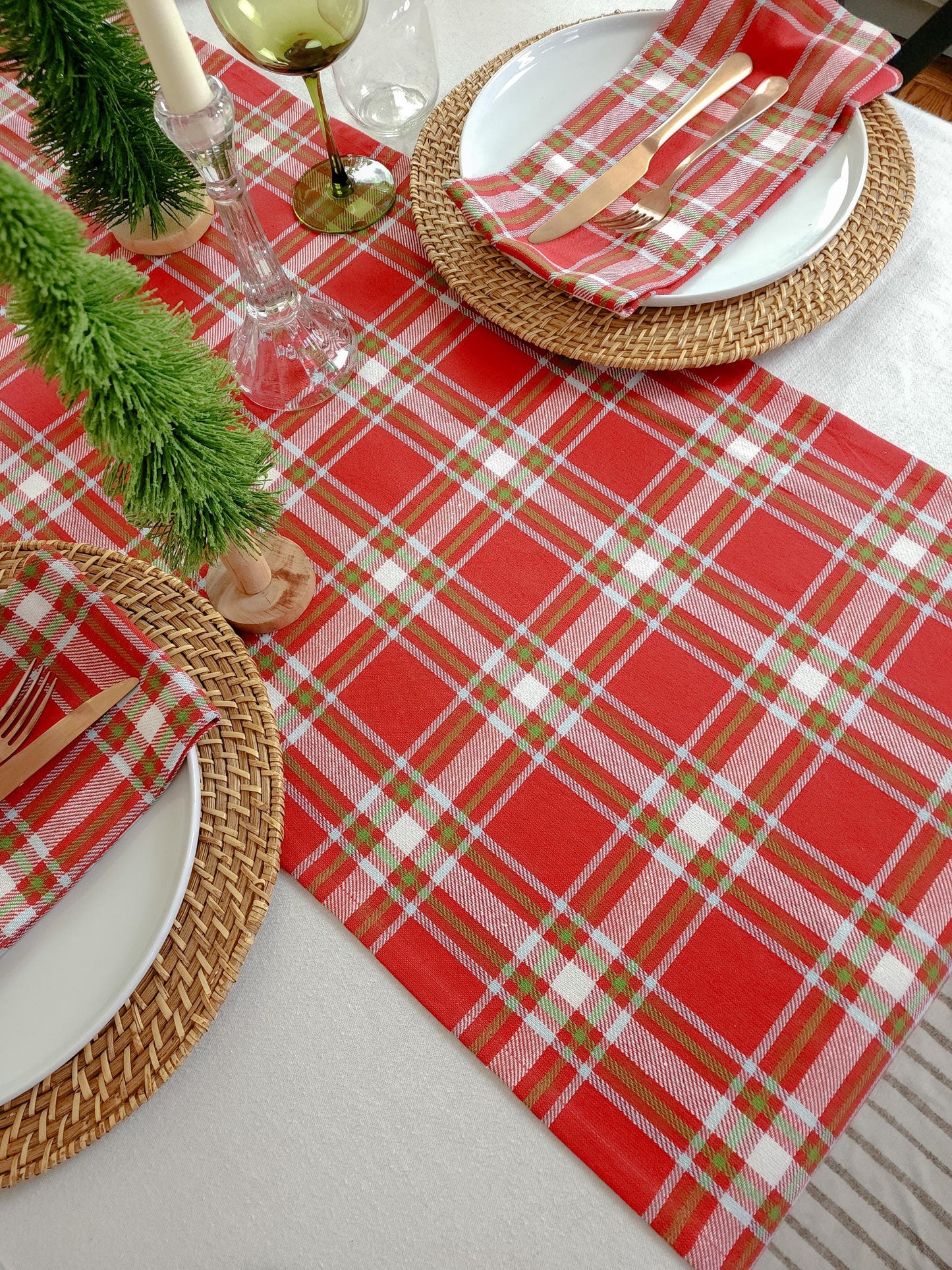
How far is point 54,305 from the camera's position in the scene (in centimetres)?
40

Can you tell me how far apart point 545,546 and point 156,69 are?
35 centimetres

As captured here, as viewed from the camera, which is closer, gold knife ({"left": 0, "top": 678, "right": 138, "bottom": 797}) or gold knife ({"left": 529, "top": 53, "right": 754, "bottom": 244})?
gold knife ({"left": 0, "top": 678, "right": 138, "bottom": 797})

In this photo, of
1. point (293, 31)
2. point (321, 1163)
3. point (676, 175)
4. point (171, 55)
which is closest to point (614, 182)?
point (676, 175)

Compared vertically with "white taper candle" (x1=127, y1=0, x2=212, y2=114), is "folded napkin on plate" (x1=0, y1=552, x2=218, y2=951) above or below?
below

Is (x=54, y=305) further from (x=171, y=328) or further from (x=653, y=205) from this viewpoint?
(x=653, y=205)

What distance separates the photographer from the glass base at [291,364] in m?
0.72

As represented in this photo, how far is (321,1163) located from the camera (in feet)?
1.60

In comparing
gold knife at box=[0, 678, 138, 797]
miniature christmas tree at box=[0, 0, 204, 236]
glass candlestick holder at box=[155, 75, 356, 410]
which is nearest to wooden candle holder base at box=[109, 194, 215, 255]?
miniature christmas tree at box=[0, 0, 204, 236]

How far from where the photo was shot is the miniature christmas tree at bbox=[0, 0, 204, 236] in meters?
0.59

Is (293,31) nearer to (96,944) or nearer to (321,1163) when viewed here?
(96,944)

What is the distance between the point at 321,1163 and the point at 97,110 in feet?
2.25

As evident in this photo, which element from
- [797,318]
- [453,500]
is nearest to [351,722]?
[453,500]

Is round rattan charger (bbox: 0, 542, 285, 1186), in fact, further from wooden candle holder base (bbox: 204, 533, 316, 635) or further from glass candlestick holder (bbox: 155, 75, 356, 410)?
glass candlestick holder (bbox: 155, 75, 356, 410)

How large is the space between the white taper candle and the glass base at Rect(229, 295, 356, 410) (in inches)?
8.8
